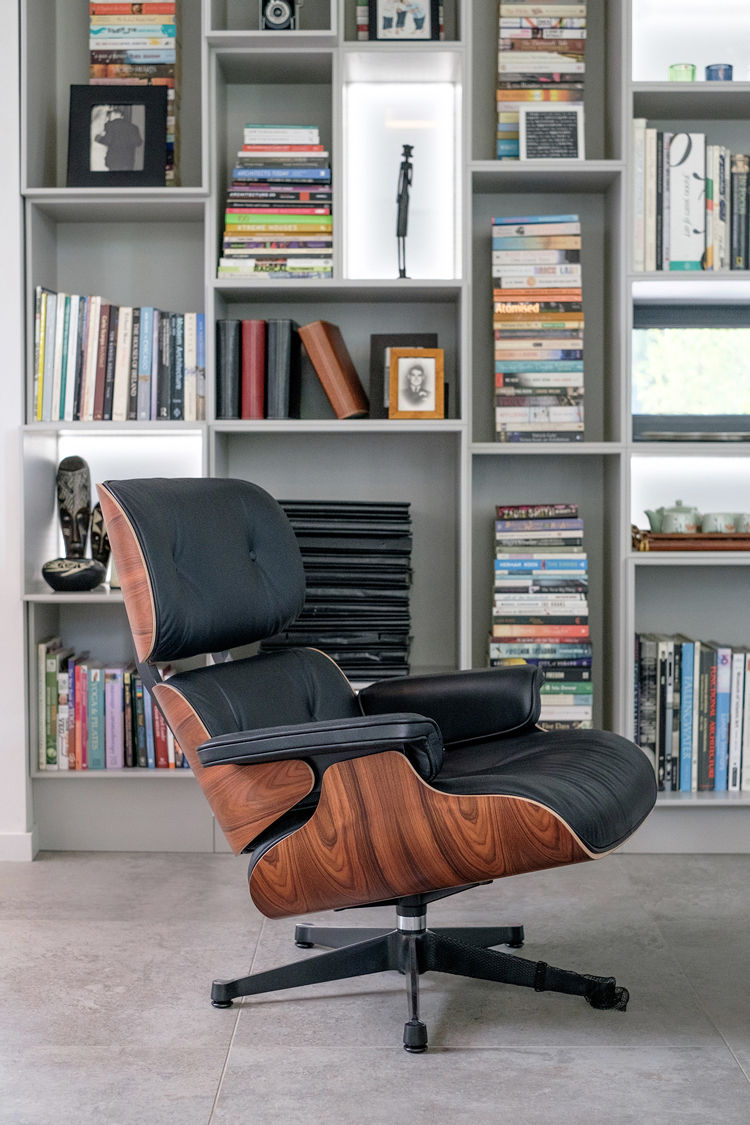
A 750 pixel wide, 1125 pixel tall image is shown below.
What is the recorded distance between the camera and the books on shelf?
2.98m

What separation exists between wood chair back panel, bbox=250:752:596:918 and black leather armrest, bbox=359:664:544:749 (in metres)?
0.51

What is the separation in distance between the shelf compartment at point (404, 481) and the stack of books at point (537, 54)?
84 centimetres

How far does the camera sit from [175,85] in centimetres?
303

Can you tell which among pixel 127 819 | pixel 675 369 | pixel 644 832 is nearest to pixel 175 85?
pixel 675 369

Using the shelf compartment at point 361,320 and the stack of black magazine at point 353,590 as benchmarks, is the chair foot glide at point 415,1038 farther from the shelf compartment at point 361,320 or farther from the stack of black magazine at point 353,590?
the shelf compartment at point 361,320

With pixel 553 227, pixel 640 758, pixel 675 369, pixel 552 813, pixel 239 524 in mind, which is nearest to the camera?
pixel 552 813

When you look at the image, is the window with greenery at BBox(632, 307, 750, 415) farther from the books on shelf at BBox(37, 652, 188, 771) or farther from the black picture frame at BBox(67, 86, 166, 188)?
the books on shelf at BBox(37, 652, 188, 771)

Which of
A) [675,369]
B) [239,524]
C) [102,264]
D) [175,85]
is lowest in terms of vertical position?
[239,524]

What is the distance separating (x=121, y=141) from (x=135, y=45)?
0.90 feet

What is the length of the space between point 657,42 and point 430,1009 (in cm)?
261

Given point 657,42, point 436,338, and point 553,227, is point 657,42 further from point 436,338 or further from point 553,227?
point 436,338

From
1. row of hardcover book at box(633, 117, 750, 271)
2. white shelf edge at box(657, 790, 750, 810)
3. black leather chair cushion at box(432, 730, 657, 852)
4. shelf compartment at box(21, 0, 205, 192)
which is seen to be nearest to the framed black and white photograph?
row of hardcover book at box(633, 117, 750, 271)

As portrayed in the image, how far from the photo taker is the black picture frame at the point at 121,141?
2.95 metres

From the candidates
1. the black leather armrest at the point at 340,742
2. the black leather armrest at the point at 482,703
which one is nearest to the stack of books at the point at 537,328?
the black leather armrest at the point at 482,703
